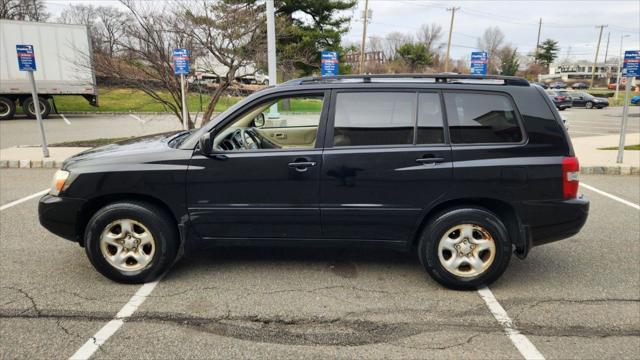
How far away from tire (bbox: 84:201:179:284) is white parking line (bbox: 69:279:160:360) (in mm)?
144

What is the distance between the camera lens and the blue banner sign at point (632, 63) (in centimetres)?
858

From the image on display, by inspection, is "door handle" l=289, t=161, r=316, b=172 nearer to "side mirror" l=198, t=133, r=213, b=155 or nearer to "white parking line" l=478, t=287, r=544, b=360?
"side mirror" l=198, t=133, r=213, b=155

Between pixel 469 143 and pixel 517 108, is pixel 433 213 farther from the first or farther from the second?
pixel 517 108

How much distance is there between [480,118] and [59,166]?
9.06 meters

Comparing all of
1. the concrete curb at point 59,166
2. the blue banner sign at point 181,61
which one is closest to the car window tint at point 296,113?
the blue banner sign at point 181,61

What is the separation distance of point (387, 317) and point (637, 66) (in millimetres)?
8708

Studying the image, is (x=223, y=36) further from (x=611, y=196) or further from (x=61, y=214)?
(x=611, y=196)

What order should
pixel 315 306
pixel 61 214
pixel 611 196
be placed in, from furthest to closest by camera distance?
pixel 611 196 → pixel 61 214 → pixel 315 306

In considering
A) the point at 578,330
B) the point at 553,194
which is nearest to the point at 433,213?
the point at 553,194

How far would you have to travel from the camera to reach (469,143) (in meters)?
3.47

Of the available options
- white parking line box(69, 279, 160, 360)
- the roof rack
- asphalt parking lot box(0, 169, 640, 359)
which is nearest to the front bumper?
asphalt parking lot box(0, 169, 640, 359)

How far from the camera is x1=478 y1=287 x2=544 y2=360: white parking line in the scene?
2.77 meters

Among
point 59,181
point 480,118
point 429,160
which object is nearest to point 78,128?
point 59,181

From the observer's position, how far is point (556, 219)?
3479 millimetres
